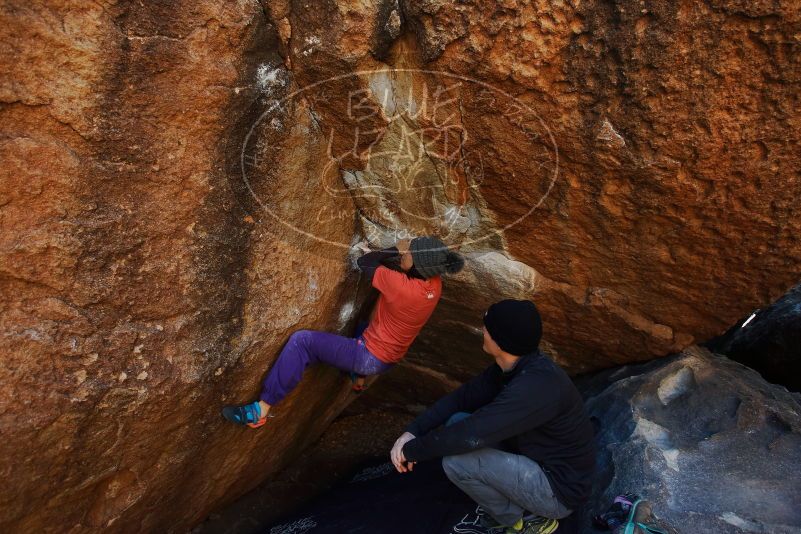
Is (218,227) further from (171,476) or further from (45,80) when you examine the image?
(171,476)

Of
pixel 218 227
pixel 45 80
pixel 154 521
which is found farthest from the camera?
pixel 154 521

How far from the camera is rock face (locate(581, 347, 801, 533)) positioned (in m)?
2.53

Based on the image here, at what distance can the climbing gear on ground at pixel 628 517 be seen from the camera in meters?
2.50

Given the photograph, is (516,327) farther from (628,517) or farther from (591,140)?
(628,517)

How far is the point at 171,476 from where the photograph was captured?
2.91 m

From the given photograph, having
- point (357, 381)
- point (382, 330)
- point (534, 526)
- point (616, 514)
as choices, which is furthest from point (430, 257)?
point (616, 514)

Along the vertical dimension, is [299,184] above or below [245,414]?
above

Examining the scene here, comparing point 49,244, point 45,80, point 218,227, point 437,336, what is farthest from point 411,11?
point 437,336

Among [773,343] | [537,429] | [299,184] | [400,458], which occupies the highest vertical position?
[299,184]

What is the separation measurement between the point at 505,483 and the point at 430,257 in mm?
1061

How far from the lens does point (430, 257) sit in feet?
9.66

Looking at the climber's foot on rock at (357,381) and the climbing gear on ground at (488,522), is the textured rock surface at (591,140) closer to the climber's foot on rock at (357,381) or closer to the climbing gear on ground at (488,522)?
the climber's foot on rock at (357,381)

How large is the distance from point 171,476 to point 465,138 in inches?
82.1

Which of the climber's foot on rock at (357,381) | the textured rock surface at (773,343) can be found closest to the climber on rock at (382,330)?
the climber's foot on rock at (357,381)
